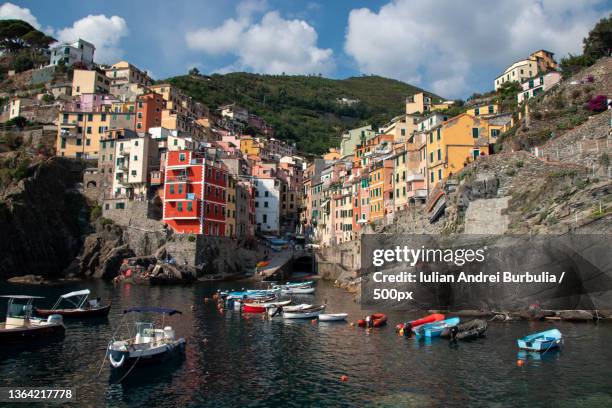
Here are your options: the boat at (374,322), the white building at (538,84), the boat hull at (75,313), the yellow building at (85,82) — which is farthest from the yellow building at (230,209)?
the white building at (538,84)

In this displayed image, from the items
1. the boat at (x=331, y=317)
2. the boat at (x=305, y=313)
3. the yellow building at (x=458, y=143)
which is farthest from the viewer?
the yellow building at (x=458, y=143)

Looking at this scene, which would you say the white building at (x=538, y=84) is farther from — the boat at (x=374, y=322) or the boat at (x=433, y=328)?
the boat at (x=433, y=328)

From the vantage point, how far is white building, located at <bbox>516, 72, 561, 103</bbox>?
92938 mm

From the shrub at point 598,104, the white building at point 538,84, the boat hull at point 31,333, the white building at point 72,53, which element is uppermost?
the white building at point 72,53

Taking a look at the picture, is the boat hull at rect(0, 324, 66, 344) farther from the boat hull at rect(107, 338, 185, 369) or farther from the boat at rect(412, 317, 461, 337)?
the boat at rect(412, 317, 461, 337)

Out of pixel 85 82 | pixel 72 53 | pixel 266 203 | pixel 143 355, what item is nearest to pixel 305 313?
pixel 143 355

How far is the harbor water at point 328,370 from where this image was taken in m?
22.9

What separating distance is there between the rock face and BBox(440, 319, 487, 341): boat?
2771 inches

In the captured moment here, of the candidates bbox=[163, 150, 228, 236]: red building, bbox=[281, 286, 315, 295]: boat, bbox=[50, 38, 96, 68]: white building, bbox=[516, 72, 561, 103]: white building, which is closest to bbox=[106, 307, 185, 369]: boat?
bbox=[281, 286, 315, 295]: boat

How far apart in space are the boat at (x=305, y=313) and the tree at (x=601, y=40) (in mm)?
72782

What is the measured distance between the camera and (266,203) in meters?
111

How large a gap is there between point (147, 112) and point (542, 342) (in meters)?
92.6

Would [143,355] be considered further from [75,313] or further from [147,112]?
[147,112]

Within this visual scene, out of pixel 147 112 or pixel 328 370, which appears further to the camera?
pixel 147 112
